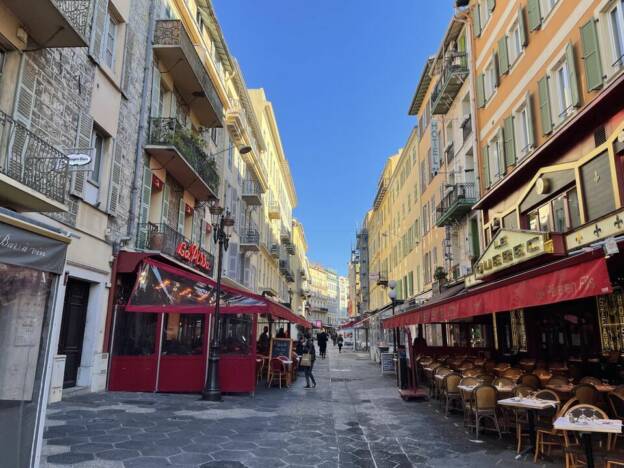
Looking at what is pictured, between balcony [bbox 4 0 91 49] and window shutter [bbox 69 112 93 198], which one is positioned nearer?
balcony [bbox 4 0 91 49]

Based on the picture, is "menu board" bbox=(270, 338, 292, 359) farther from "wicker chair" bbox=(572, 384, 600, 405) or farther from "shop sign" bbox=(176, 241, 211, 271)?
"wicker chair" bbox=(572, 384, 600, 405)

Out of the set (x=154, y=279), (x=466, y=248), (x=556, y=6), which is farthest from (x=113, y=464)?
(x=466, y=248)

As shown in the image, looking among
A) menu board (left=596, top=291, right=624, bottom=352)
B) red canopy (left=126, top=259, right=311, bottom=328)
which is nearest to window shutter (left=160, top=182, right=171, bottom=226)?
red canopy (left=126, top=259, right=311, bottom=328)

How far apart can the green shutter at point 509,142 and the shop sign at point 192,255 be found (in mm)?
11477

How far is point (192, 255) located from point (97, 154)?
5929 millimetres

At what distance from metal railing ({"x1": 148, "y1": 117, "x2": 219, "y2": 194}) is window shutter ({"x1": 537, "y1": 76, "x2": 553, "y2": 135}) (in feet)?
36.3

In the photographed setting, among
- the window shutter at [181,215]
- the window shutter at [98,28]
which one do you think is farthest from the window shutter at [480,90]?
the window shutter at [98,28]

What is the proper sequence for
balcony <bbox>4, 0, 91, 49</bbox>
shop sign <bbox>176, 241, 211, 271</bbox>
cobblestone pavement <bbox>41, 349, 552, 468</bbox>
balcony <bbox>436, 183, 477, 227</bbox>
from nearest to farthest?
1. cobblestone pavement <bbox>41, 349, 552, 468</bbox>
2. balcony <bbox>4, 0, 91, 49</bbox>
3. shop sign <bbox>176, 241, 211, 271</bbox>
4. balcony <bbox>436, 183, 477, 227</bbox>

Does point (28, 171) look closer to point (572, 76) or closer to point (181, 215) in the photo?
point (181, 215)

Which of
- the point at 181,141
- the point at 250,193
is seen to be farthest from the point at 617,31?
the point at 250,193

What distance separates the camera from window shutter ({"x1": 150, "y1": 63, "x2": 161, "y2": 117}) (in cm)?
1566

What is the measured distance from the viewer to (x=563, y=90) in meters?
12.3

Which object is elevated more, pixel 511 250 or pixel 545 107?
pixel 545 107

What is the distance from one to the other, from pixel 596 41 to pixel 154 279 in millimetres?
12119
